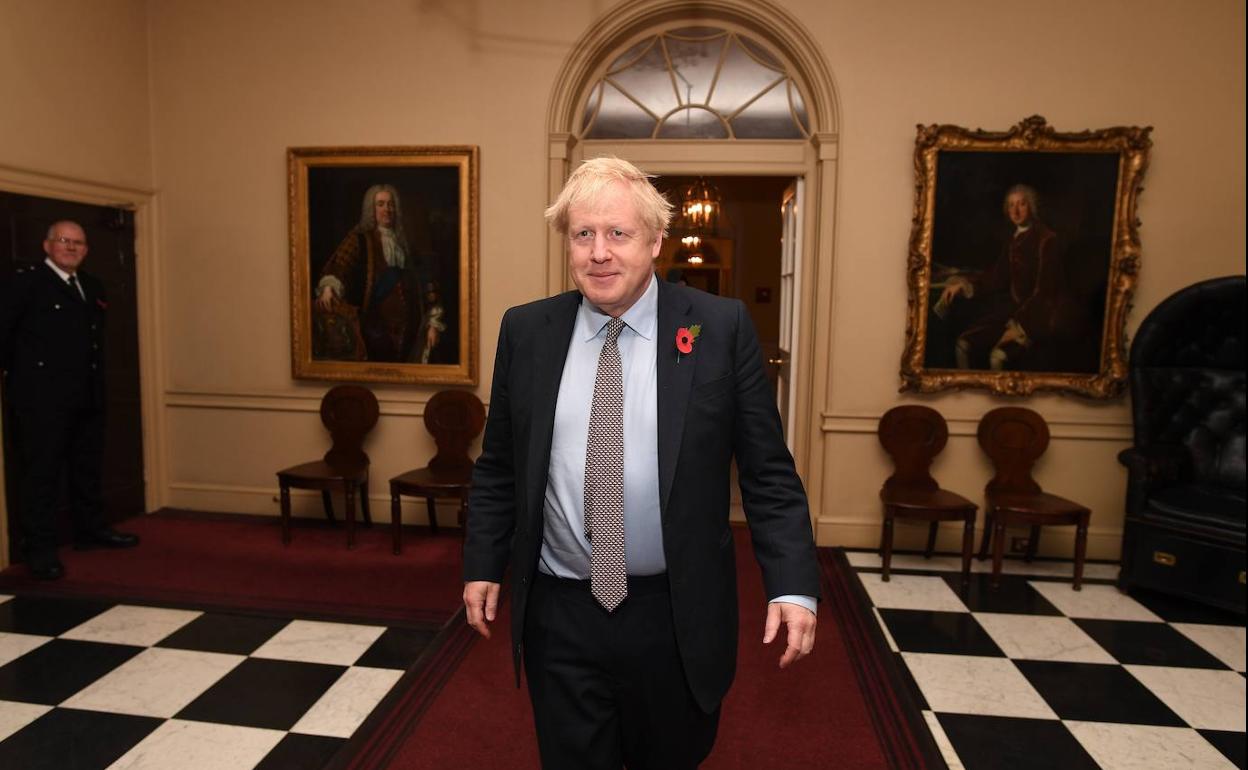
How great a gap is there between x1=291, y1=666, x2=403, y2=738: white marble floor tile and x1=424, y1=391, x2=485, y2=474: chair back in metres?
1.77

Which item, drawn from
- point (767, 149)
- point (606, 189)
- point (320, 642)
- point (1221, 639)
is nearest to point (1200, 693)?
point (1221, 639)

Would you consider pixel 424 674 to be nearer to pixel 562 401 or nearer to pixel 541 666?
pixel 541 666

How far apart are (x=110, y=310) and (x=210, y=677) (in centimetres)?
282

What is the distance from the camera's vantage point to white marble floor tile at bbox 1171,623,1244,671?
10.8ft

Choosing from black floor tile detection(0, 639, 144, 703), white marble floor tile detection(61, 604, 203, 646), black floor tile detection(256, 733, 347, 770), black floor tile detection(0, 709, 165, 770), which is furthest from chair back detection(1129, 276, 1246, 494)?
black floor tile detection(0, 639, 144, 703)

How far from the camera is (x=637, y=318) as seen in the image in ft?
5.10

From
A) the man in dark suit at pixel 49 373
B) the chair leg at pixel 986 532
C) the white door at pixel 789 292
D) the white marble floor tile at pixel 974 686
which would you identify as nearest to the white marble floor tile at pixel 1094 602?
the chair leg at pixel 986 532

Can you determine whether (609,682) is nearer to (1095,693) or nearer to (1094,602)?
(1095,693)

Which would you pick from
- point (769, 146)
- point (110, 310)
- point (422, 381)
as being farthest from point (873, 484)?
point (110, 310)

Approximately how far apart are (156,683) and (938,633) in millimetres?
3159

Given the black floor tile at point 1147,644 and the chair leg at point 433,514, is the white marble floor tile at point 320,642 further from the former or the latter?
the black floor tile at point 1147,644

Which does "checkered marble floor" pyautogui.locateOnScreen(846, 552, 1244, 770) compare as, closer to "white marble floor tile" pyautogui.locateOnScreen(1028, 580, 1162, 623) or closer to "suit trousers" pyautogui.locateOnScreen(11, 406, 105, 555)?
"white marble floor tile" pyautogui.locateOnScreen(1028, 580, 1162, 623)

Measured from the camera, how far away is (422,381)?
15.9 ft

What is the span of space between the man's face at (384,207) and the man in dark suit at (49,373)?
1514mm
